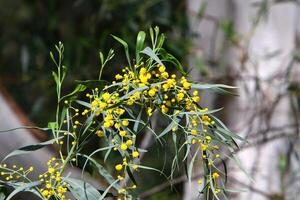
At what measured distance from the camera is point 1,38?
2.78m

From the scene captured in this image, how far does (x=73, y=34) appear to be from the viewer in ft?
8.37

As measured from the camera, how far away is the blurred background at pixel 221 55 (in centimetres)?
226

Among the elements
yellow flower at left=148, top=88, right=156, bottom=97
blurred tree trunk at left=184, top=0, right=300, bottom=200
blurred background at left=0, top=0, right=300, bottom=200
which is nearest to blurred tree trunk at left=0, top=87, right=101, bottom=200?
blurred background at left=0, top=0, right=300, bottom=200

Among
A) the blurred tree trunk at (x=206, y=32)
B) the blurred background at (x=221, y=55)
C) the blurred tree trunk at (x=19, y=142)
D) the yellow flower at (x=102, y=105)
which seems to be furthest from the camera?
the blurred tree trunk at (x=206, y=32)

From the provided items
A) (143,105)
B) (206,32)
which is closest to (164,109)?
(143,105)

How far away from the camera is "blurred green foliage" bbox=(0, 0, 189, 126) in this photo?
2418 millimetres

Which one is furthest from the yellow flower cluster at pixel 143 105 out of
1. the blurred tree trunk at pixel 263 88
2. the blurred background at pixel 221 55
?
the blurred tree trunk at pixel 263 88

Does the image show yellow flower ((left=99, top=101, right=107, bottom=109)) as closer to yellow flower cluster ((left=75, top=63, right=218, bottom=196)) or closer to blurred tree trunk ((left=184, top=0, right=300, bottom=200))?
yellow flower cluster ((left=75, top=63, right=218, bottom=196))

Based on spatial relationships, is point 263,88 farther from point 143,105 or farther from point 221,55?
point 143,105

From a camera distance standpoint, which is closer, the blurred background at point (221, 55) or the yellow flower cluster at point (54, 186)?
the yellow flower cluster at point (54, 186)

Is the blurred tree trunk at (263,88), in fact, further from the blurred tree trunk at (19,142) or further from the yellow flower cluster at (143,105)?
the yellow flower cluster at (143,105)

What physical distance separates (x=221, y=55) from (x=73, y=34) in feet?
1.86

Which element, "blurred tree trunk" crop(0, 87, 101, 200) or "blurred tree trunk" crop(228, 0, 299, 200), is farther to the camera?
"blurred tree trunk" crop(228, 0, 299, 200)

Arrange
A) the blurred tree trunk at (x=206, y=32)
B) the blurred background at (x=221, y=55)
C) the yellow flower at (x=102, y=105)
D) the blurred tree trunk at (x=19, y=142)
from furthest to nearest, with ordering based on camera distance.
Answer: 1. the blurred tree trunk at (x=206, y=32)
2. the blurred background at (x=221, y=55)
3. the blurred tree trunk at (x=19, y=142)
4. the yellow flower at (x=102, y=105)
